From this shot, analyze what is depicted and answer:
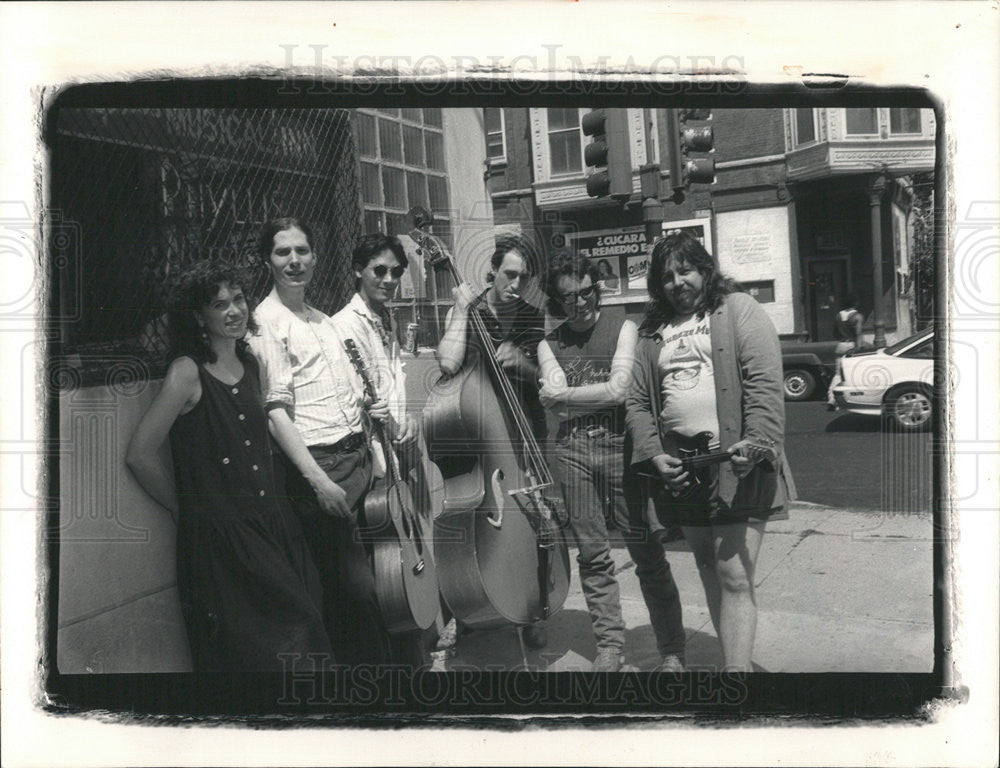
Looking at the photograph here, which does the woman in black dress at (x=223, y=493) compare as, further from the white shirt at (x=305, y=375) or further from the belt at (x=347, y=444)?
the belt at (x=347, y=444)

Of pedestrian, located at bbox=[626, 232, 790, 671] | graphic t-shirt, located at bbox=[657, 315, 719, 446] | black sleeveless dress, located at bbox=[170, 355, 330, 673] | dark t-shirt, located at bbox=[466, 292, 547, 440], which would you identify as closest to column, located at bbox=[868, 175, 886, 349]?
pedestrian, located at bbox=[626, 232, 790, 671]

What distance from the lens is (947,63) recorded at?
3.62 metres

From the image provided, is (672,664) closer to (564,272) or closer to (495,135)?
(564,272)

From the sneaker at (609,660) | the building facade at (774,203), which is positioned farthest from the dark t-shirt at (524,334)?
Answer: the sneaker at (609,660)

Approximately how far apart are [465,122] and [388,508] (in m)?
1.41

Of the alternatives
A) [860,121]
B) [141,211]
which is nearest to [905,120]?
[860,121]

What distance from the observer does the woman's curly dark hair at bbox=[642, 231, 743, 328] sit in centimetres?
371

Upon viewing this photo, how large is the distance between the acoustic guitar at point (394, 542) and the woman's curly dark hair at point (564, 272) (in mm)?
730

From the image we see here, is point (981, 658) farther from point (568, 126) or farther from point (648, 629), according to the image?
point (568, 126)

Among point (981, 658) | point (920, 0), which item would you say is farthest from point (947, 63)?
point (981, 658)

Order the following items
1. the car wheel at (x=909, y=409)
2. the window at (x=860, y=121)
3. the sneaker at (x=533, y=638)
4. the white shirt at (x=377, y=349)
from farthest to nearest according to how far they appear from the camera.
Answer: the sneaker at (x=533, y=638) < the white shirt at (x=377, y=349) < the car wheel at (x=909, y=409) < the window at (x=860, y=121)

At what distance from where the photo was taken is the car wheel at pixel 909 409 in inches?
146

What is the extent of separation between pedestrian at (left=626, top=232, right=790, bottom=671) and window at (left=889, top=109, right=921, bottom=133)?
30.7 inches

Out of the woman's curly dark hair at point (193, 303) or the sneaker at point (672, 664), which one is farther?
the sneaker at point (672, 664)
